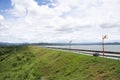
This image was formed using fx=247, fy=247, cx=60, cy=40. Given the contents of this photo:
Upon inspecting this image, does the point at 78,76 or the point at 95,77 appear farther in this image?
the point at 78,76

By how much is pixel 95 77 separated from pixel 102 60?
5.58m

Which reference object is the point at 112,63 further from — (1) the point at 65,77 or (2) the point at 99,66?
(1) the point at 65,77

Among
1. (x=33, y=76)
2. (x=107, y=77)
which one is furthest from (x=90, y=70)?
(x=33, y=76)

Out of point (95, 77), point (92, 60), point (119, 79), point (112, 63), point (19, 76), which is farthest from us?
point (19, 76)

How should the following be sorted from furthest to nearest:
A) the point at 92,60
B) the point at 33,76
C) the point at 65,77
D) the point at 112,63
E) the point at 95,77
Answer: the point at 33,76 → the point at 92,60 → the point at 65,77 → the point at 112,63 → the point at 95,77

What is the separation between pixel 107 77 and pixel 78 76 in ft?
15.5

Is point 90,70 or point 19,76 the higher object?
point 90,70

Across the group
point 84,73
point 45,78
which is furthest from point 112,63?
point 45,78

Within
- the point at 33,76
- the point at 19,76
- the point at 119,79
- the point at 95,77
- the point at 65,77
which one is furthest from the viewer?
the point at 19,76

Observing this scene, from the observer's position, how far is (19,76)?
46.4 m

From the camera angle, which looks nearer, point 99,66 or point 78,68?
point 99,66

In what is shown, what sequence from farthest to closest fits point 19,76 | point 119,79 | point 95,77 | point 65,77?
point 19,76 → point 65,77 → point 95,77 → point 119,79

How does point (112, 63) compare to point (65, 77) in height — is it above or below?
above

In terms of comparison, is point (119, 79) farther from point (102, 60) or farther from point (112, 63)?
point (102, 60)
